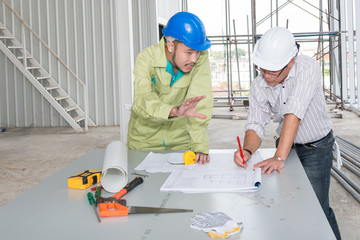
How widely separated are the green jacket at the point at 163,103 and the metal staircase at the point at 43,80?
6.53 m

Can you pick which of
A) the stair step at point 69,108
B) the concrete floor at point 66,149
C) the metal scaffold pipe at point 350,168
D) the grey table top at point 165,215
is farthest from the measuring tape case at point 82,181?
the stair step at point 69,108

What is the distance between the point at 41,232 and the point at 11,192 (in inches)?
139

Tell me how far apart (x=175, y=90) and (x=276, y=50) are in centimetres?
71

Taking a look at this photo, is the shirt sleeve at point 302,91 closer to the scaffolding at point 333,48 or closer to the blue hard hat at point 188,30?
the blue hard hat at point 188,30

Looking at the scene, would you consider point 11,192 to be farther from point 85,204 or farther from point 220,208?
point 220,208

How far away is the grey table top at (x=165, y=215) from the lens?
1.39 meters

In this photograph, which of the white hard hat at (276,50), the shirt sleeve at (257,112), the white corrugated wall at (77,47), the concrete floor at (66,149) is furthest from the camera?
the white corrugated wall at (77,47)

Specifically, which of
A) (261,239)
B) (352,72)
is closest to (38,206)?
(261,239)

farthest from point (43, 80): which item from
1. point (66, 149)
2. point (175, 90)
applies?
point (175, 90)

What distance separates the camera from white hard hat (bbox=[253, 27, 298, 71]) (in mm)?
2223

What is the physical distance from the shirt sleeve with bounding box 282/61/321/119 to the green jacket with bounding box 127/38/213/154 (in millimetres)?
513

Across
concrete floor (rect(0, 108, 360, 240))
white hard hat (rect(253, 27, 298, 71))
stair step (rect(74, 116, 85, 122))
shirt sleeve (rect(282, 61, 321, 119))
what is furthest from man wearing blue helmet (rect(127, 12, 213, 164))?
stair step (rect(74, 116, 85, 122))

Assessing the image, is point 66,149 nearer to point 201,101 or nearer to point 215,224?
point 201,101

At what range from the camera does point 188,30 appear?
7.80 ft
